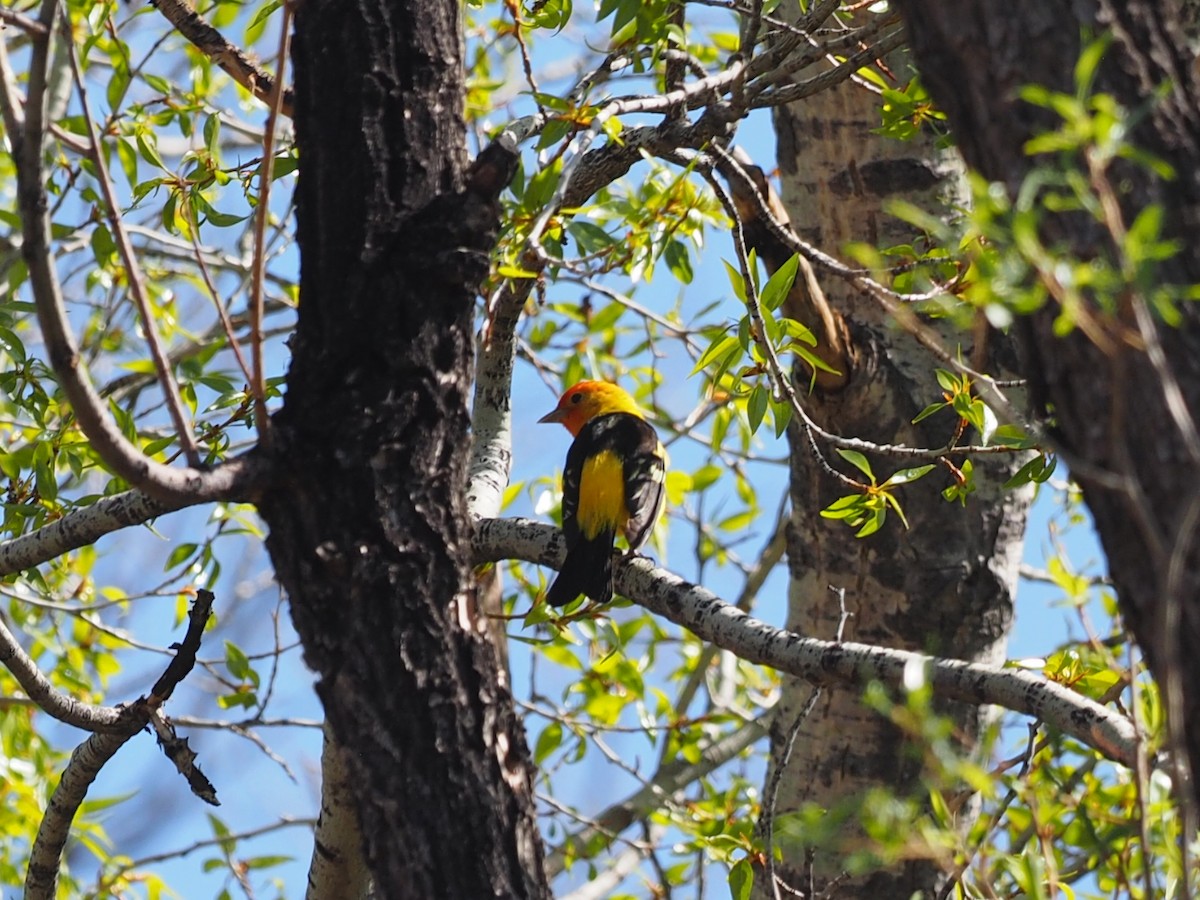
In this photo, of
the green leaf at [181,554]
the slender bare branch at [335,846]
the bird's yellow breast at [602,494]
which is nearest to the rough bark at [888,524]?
the bird's yellow breast at [602,494]

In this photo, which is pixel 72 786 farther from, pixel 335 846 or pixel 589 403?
pixel 589 403

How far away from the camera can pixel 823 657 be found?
2639 mm

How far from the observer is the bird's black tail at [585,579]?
3.94 m

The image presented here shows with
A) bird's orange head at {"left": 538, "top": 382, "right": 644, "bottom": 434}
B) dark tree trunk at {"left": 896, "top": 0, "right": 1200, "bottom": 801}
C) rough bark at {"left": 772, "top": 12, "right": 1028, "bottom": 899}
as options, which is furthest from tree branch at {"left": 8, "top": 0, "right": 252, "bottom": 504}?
bird's orange head at {"left": 538, "top": 382, "right": 644, "bottom": 434}

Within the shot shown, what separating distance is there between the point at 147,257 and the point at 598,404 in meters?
2.90

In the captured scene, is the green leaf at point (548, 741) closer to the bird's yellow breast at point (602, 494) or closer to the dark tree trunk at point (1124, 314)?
the bird's yellow breast at point (602, 494)

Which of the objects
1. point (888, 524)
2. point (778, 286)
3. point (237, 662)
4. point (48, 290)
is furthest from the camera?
point (237, 662)

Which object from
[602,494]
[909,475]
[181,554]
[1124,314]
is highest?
[602,494]

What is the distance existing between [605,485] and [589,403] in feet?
3.67

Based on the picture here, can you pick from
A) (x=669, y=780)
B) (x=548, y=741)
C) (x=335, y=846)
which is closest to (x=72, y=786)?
(x=335, y=846)

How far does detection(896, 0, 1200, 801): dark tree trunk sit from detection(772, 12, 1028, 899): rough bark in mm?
2803

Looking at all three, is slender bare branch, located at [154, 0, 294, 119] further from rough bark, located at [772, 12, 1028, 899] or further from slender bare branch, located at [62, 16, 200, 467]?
rough bark, located at [772, 12, 1028, 899]

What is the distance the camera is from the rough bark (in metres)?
4.45

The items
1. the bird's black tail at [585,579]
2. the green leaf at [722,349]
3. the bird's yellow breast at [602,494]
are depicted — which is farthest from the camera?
the bird's yellow breast at [602,494]
